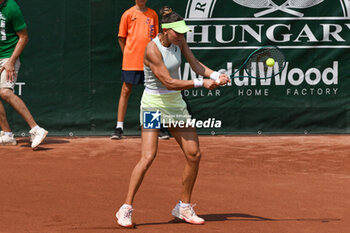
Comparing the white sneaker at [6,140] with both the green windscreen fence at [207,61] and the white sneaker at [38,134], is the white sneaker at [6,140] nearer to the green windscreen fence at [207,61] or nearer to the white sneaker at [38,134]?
the white sneaker at [38,134]

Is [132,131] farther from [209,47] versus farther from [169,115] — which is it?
[169,115]

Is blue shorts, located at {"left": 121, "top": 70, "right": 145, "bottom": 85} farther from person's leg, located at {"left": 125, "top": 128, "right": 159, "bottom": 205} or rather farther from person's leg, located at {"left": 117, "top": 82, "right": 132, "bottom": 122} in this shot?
person's leg, located at {"left": 125, "top": 128, "right": 159, "bottom": 205}

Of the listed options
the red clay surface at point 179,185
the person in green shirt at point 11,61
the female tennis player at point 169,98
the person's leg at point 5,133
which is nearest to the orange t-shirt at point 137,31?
the red clay surface at point 179,185

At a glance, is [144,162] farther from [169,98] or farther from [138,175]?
[169,98]

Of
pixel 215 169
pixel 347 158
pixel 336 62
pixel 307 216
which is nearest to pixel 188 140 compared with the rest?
pixel 307 216

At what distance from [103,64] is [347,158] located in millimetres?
3407

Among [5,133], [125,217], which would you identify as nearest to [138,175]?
[125,217]

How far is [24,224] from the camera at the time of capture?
487 centimetres

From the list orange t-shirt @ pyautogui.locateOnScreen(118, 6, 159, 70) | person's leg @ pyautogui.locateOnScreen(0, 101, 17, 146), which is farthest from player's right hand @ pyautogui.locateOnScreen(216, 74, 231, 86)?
person's leg @ pyautogui.locateOnScreen(0, 101, 17, 146)

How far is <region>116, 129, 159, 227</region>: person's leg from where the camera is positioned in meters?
4.78

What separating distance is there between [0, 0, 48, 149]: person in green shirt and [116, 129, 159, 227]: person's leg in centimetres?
320

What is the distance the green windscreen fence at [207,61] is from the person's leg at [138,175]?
13.5 ft

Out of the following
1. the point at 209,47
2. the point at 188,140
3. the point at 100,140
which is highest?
the point at 209,47

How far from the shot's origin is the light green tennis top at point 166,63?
489 cm
